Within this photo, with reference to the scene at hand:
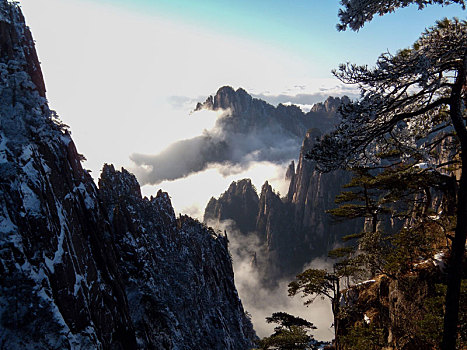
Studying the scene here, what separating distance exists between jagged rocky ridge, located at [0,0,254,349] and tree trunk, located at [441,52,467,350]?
18.1m

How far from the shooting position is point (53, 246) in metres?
18.1

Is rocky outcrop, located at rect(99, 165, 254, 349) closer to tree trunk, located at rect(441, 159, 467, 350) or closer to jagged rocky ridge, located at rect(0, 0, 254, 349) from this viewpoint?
jagged rocky ridge, located at rect(0, 0, 254, 349)

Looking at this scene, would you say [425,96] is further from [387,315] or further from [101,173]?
[101,173]

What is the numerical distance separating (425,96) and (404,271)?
926 cm

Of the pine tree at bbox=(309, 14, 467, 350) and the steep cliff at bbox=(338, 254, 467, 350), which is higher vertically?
the pine tree at bbox=(309, 14, 467, 350)

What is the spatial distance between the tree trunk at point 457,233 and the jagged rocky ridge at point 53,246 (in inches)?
713

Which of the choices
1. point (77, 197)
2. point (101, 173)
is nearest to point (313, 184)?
point (101, 173)

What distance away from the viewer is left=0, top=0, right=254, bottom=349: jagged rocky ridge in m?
15.6

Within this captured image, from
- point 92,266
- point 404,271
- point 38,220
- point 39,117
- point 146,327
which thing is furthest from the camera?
point 146,327

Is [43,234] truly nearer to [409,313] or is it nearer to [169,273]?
[409,313]

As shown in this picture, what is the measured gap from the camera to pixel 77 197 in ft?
76.9

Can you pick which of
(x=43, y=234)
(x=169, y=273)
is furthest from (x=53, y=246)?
(x=169, y=273)

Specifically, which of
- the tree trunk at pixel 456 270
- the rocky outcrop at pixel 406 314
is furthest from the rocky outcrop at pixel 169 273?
the tree trunk at pixel 456 270

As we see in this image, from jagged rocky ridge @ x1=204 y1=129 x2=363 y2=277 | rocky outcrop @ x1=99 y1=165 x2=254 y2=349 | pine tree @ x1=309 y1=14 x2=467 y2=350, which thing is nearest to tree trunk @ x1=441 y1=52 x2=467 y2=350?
pine tree @ x1=309 y1=14 x2=467 y2=350
